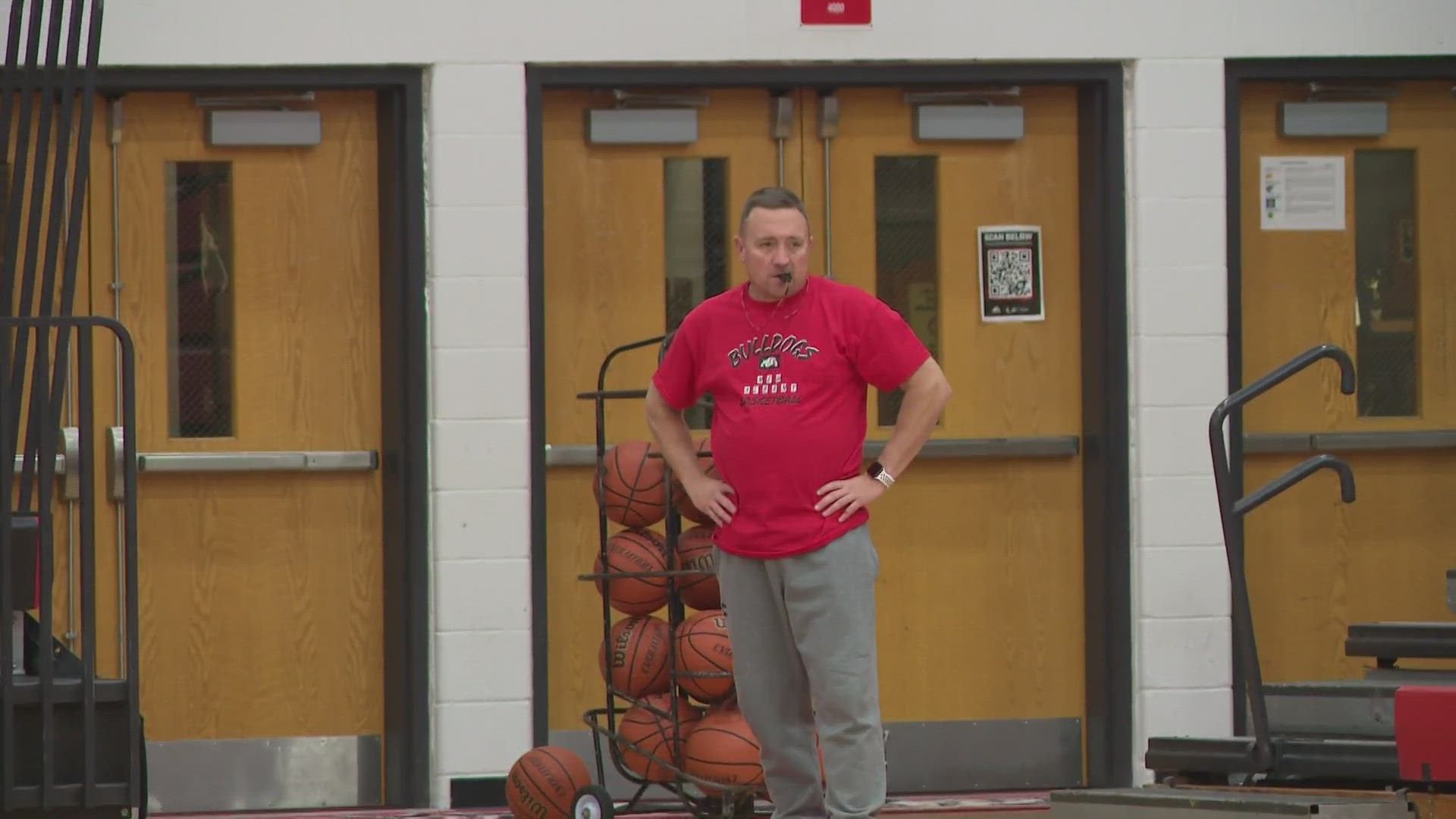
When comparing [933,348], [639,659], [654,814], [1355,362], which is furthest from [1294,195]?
[654,814]

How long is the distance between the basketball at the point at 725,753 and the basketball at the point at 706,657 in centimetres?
7

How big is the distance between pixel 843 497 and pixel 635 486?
1.24m

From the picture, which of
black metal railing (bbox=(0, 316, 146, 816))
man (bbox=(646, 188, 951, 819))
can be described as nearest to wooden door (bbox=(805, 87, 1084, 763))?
man (bbox=(646, 188, 951, 819))

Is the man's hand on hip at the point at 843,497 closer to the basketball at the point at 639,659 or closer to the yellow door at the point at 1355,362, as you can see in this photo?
the basketball at the point at 639,659

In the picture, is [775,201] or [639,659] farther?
[639,659]

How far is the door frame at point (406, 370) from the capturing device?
6.07 meters

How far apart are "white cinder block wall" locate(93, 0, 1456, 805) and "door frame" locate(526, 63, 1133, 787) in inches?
1.7

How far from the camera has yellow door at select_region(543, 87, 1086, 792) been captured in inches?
247

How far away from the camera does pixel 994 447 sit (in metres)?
6.38

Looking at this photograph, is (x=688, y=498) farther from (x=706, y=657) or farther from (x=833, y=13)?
(x=833, y=13)

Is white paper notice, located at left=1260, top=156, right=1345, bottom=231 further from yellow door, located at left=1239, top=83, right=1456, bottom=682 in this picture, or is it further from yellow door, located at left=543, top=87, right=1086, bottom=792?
yellow door, located at left=543, top=87, right=1086, bottom=792

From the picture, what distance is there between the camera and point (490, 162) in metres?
6.09

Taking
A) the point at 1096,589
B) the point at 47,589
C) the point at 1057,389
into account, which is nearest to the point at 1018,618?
the point at 1096,589

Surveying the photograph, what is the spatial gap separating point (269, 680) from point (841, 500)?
252 cm
